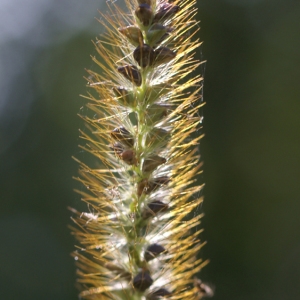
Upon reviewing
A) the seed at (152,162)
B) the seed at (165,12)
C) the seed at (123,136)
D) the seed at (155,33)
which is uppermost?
the seed at (165,12)

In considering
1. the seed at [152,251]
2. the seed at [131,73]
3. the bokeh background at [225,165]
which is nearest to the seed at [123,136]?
the seed at [131,73]

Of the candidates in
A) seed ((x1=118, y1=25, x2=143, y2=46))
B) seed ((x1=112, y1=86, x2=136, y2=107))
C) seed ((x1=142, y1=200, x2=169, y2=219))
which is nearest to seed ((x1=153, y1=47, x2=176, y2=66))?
seed ((x1=118, y1=25, x2=143, y2=46))

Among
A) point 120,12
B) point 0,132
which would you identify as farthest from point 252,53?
point 120,12

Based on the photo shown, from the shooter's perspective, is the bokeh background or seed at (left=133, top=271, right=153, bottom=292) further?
the bokeh background

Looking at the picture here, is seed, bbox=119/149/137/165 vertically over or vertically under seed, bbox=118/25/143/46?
under

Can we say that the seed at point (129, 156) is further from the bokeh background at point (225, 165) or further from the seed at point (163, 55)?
the bokeh background at point (225, 165)

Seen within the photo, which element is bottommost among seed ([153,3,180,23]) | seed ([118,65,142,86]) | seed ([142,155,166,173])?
seed ([142,155,166,173])

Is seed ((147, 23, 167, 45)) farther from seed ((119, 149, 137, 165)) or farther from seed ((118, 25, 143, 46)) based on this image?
seed ((119, 149, 137, 165))

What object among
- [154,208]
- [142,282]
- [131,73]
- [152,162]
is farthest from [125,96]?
[142,282]

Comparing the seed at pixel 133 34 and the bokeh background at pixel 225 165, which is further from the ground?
the seed at pixel 133 34
